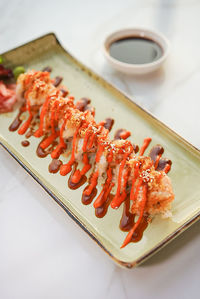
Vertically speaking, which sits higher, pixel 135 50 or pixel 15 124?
pixel 135 50

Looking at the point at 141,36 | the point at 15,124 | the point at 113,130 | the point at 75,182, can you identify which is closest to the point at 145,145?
the point at 113,130

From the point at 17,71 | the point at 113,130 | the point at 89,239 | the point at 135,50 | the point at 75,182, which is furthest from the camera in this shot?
the point at 135,50

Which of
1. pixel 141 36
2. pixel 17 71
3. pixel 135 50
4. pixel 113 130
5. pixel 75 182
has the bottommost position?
pixel 75 182

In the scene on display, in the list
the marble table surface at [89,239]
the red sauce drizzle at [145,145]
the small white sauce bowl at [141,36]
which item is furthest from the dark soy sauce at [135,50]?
the red sauce drizzle at [145,145]

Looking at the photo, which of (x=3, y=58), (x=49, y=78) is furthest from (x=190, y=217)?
(x=3, y=58)

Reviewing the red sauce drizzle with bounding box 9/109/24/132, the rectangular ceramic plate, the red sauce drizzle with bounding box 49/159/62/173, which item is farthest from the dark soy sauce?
the red sauce drizzle with bounding box 49/159/62/173

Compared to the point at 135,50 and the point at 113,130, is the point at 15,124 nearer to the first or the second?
the point at 113,130
